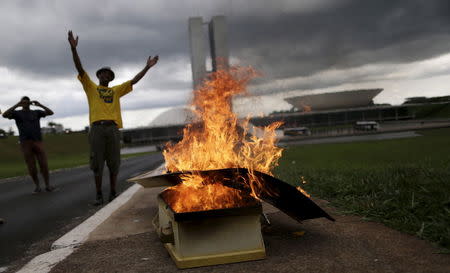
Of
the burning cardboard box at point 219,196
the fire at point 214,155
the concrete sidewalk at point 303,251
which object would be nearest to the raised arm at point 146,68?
the fire at point 214,155

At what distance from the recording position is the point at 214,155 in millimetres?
3551

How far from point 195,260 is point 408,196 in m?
2.63

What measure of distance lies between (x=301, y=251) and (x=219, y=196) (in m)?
0.80

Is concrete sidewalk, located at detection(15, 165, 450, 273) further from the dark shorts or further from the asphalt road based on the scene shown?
the dark shorts

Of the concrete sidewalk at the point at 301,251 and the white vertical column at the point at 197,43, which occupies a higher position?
the white vertical column at the point at 197,43

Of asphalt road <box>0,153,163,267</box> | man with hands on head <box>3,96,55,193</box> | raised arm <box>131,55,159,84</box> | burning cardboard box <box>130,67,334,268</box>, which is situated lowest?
asphalt road <box>0,153,163,267</box>

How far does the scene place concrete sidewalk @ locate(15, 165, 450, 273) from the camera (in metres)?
2.65

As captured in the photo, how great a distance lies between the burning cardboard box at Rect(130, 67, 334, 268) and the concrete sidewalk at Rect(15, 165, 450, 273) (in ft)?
0.48

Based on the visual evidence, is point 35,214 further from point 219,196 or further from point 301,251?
point 301,251

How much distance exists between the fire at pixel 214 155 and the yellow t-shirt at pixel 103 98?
1915 mm

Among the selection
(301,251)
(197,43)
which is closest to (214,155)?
(301,251)

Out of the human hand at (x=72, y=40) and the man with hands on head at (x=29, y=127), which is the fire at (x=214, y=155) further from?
the man with hands on head at (x=29, y=127)

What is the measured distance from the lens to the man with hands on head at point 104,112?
5.85 metres

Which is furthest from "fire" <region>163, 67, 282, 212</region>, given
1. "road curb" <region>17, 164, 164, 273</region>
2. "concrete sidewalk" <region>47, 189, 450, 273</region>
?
"road curb" <region>17, 164, 164, 273</region>
